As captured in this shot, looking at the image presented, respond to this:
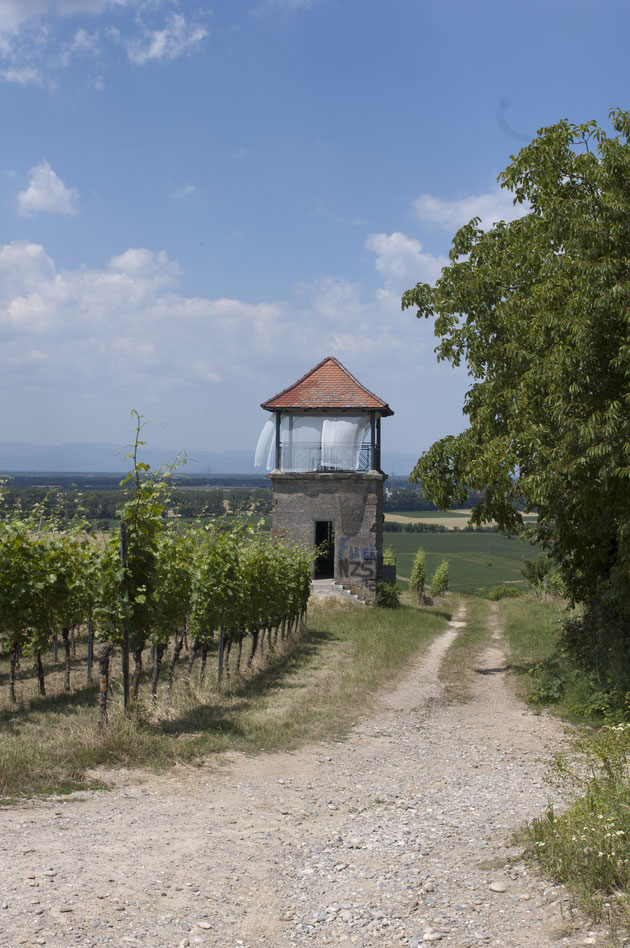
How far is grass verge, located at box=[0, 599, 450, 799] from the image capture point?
776 cm

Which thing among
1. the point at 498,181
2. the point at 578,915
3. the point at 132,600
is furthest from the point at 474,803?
the point at 498,181

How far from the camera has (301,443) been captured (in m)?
27.1

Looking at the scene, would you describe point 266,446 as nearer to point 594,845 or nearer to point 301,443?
point 301,443

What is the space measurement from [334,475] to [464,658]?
10.3 meters

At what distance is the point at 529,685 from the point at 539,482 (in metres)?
4.48

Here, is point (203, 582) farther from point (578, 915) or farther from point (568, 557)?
point (578, 915)

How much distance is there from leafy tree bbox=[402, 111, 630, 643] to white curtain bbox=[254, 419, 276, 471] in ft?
41.8

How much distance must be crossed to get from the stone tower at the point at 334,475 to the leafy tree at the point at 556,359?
38.0ft

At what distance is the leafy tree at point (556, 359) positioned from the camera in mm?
10461

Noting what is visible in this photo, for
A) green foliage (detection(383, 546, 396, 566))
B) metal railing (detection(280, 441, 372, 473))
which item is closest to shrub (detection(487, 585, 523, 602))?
green foliage (detection(383, 546, 396, 566))

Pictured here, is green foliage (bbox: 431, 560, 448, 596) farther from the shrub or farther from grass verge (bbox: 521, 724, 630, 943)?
grass verge (bbox: 521, 724, 630, 943)

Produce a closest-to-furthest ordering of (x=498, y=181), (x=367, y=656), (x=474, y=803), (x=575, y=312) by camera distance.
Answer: (x=474, y=803), (x=575, y=312), (x=498, y=181), (x=367, y=656)

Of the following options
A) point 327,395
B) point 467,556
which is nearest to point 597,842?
point 327,395

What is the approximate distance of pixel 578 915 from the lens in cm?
437
